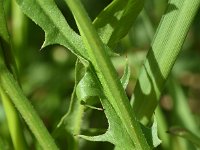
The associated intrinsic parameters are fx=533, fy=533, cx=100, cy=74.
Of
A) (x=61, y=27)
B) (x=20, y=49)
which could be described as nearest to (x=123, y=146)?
(x=61, y=27)

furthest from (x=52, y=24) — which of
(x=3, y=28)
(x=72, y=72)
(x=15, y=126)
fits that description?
(x=72, y=72)

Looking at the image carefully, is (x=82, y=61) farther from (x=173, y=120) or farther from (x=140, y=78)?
(x=173, y=120)

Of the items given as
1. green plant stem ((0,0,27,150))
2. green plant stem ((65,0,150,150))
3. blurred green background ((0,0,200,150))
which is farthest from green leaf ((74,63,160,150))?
blurred green background ((0,0,200,150))

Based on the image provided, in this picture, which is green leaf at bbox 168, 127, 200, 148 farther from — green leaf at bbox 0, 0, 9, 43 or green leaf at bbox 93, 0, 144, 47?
green leaf at bbox 0, 0, 9, 43

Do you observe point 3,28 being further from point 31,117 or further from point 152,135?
point 152,135

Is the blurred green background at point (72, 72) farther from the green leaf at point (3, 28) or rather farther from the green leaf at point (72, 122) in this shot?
the green leaf at point (3, 28)

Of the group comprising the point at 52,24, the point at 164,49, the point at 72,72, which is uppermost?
the point at 52,24
